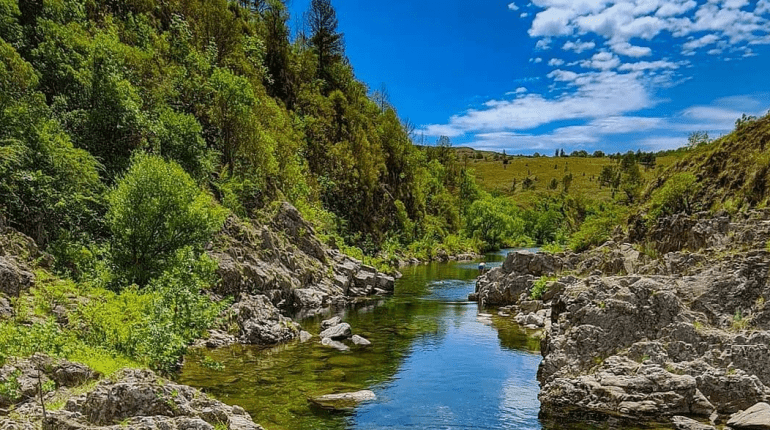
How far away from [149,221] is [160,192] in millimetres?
1924

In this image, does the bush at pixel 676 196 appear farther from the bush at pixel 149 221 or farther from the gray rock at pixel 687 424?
the bush at pixel 149 221

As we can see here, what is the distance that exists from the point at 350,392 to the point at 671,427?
13.5 m

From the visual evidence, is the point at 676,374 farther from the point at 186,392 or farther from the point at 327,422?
the point at 186,392

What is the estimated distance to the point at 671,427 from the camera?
805 inches

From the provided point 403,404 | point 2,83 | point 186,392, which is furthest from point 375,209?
point 186,392

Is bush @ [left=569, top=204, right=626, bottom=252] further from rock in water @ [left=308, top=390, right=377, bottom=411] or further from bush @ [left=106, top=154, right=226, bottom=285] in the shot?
bush @ [left=106, top=154, right=226, bottom=285]

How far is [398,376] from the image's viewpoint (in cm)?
2898

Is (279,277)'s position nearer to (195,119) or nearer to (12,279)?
(195,119)

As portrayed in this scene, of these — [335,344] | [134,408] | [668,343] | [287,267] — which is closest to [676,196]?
[668,343]

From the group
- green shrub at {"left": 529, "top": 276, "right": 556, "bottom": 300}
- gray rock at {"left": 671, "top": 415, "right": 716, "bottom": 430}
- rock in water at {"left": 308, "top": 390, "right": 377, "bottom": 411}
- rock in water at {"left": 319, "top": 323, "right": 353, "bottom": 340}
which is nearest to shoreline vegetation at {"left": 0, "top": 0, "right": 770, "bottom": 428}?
rock in water at {"left": 319, "top": 323, "right": 353, "bottom": 340}

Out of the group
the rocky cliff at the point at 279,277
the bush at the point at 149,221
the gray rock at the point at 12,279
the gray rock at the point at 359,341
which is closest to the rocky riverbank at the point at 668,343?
the gray rock at the point at 359,341

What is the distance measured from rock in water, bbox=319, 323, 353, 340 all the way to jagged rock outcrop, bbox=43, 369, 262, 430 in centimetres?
2081

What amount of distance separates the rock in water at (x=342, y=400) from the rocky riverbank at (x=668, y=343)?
7938 mm

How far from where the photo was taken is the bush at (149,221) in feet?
104
